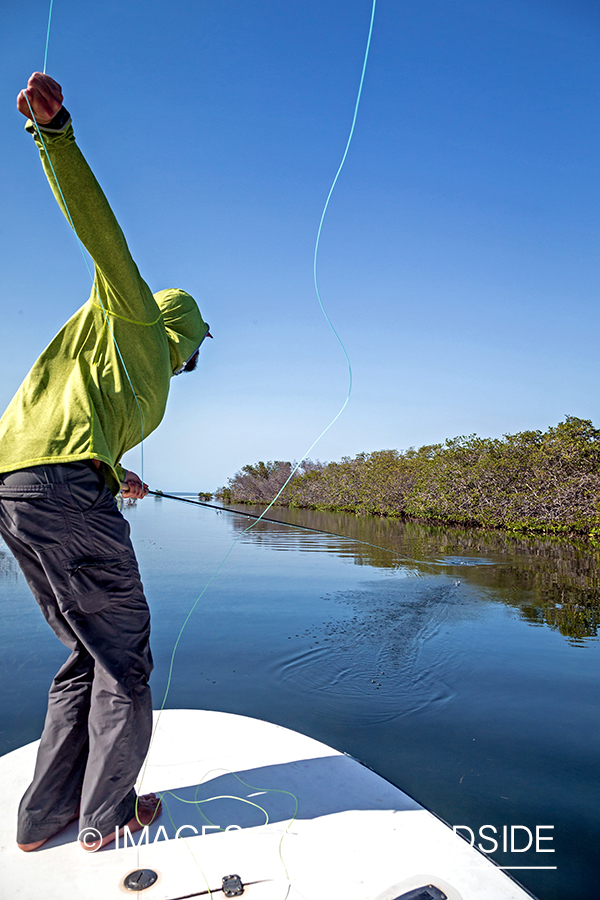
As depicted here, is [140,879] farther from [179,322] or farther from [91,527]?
[179,322]

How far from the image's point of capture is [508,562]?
8336 mm

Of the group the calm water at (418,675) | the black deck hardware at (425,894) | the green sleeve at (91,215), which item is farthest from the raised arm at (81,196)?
the calm water at (418,675)

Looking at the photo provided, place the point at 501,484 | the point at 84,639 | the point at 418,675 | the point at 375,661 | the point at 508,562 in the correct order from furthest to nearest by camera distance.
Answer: the point at 501,484, the point at 508,562, the point at 375,661, the point at 418,675, the point at 84,639

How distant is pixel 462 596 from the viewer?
5.80 metres

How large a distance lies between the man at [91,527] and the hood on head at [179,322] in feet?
0.54

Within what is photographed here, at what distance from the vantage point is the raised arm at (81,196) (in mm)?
1212

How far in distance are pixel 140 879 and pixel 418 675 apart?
232 centimetres

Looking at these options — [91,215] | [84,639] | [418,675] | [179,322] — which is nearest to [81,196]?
[91,215]

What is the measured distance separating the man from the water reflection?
2.01 m

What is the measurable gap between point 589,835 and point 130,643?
65.7 inches

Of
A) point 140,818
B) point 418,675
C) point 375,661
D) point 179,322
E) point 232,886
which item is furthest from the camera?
point 375,661

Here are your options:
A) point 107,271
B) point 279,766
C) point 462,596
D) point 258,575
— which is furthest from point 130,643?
point 258,575

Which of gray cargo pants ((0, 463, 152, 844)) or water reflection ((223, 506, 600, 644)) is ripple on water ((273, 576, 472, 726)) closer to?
water reflection ((223, 506, 600, 644))

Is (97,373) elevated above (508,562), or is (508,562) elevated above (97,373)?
(97,373)
